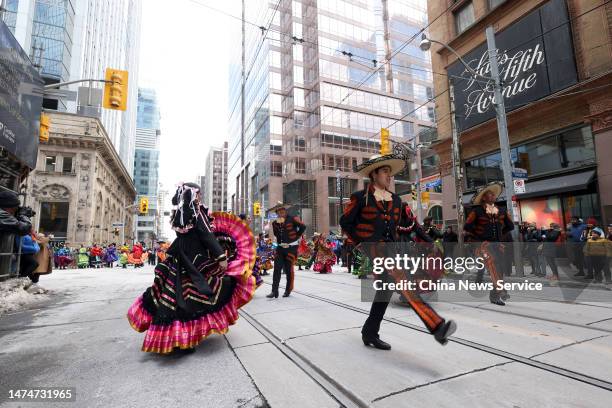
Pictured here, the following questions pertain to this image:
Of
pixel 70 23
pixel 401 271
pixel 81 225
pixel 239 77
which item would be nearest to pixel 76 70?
pixel 70 23

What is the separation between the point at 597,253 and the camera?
28.8 feet

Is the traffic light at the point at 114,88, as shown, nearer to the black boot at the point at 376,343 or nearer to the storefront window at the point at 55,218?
the black boot at the point at 376,343

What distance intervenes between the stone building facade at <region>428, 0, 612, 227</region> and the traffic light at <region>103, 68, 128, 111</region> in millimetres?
12762

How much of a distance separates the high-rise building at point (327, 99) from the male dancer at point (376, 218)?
40169 millimetres

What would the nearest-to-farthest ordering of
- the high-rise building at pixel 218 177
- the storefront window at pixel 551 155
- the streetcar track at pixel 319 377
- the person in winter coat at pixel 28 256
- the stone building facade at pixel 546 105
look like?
the streetcar track at pixel 319 377 → the person in winter coat at pixel 28 256 → the stone building facade at pixel 546 105 → the storefront window at pixel 551 155 → the high-rise building at pixel 218 177

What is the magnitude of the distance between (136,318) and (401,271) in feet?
9.58

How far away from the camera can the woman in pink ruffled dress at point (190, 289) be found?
11.5ft

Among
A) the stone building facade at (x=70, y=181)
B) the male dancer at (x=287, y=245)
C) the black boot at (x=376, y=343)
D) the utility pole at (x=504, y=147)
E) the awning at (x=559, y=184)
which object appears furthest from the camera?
the stone building facade at (x=70, y=181)

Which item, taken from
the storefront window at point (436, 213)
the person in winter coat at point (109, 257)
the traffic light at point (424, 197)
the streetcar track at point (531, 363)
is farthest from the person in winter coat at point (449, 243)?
the storefront window at point (436, 213)

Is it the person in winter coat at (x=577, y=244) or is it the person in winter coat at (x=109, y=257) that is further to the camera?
the person in winter coat at (x=109, y=257)

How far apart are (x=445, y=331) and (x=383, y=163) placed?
179 cm

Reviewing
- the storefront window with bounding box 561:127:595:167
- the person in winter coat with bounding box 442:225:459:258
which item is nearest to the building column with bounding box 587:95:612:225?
the storefront window with bounding box 561:127:595:167

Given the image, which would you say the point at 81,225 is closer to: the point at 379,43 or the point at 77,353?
the point at 77,353

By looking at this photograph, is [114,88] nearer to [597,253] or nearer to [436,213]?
[597,253]
